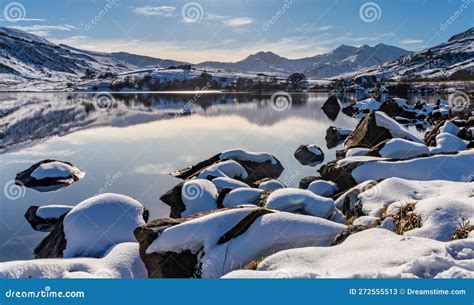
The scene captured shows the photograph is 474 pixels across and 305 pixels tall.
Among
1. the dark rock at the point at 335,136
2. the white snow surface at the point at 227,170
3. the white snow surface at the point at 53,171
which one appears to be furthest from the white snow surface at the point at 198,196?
the dark rock at the point at 335,136

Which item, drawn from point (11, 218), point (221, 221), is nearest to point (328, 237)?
point (221, 221)

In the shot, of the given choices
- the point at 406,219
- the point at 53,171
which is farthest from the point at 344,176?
the point at 53,171

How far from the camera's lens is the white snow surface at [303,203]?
11172mm

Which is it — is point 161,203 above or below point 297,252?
below

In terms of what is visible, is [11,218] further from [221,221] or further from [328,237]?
[328,237]

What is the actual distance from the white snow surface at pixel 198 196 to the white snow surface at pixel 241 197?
77 centimetres

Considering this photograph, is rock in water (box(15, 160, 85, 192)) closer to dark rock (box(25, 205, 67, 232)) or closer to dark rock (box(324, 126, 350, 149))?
dark rock (box(25, 205, 67, 232))

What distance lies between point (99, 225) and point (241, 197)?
188 inches

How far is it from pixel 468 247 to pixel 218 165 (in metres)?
14.4

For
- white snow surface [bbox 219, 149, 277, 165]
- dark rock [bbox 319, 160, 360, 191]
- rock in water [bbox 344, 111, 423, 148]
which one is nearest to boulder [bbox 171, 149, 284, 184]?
white snow surface [bbox 219, 149, 277, 165]

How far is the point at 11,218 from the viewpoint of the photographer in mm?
16547

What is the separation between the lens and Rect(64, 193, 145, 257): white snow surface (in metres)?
10.5

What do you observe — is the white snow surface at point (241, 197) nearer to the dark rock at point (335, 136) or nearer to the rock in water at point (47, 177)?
the rock in water at point (47, 177)

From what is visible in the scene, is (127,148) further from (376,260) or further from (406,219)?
(376,260)
